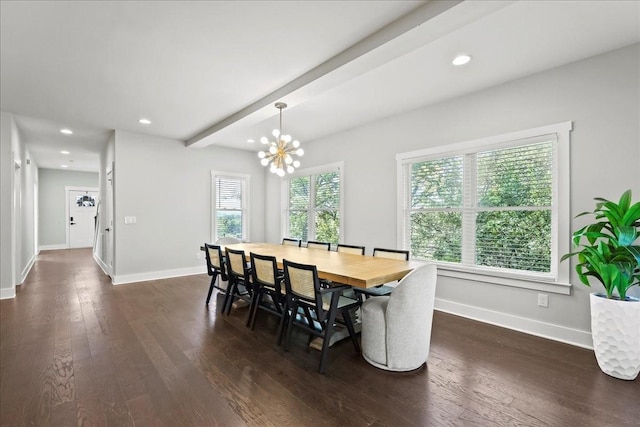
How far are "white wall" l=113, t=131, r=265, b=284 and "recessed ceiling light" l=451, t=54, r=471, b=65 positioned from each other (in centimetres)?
489

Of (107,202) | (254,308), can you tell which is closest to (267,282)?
(254,308)

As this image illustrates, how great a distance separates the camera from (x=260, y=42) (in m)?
2.46

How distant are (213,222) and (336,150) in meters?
2.98

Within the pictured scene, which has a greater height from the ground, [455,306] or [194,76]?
[194,76]

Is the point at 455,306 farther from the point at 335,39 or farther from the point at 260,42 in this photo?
the point at 260,42

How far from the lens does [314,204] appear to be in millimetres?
5758

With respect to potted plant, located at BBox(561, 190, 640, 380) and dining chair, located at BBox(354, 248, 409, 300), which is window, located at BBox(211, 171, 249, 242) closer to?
dining chair, located at BBox(354, 248, 409, 300)

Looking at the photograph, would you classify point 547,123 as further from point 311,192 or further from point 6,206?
point 6,206

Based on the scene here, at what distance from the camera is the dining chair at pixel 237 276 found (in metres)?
3.20

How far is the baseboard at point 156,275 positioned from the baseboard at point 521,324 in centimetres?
448

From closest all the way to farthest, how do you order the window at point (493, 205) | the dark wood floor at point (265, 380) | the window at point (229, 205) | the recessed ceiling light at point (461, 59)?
the dark wood floor at point (265, 380) < the recessed ceiling light at point (461, 59) < the window at point (493, 205) < the window at point (229, 205)

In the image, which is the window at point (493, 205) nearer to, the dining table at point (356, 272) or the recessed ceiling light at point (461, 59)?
the recessed ceiling light at point (461, 59)

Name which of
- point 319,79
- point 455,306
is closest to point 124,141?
point 319,79

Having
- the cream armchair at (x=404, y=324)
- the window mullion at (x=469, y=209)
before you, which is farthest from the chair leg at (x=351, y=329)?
the window mullion at (x=469, y=209)
